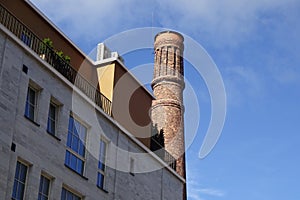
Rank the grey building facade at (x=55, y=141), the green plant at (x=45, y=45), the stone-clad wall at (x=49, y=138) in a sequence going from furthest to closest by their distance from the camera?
the green plant at (x=45, y=45), the grey building facade at (x=55, y=141), the stone-clad wall at (x=49, y=138)

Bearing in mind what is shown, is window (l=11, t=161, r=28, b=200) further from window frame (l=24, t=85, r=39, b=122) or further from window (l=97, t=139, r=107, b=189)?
window (l=97, t=139, r=107, b=189)

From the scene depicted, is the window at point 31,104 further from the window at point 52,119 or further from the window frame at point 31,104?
the window at point 52,119

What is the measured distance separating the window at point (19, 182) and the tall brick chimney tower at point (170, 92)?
22.9 metres

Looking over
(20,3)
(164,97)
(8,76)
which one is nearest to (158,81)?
(164,97)

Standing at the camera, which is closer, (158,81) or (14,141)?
(14,141)

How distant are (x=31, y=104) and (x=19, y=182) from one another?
2.90 meters

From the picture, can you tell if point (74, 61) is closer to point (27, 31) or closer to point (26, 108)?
point (27, 31)

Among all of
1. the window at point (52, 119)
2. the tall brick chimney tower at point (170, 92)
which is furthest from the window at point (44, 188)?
the tall brick chimney tower at point (170, 92)

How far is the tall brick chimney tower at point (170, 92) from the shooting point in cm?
4459

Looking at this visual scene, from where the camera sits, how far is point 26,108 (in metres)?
21.5

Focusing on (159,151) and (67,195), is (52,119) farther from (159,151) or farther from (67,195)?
(159,151)

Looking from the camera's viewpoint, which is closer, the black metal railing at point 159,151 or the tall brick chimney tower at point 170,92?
the black metal railing at point 159,151

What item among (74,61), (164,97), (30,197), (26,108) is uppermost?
(164,97)

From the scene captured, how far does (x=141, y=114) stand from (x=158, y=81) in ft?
58.3
